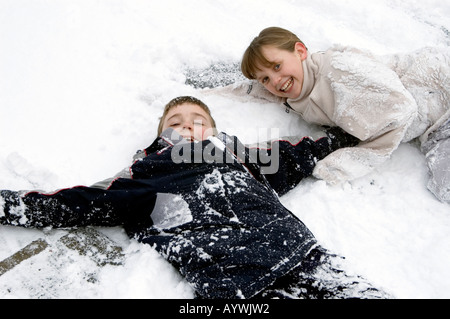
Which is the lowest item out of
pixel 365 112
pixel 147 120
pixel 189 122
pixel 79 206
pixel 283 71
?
pixel 79 206

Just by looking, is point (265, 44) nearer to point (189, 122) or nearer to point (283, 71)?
point (283, 71)

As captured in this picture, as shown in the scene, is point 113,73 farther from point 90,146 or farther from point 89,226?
point 89,226

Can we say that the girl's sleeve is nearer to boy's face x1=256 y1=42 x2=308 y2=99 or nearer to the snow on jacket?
the snow on jacket

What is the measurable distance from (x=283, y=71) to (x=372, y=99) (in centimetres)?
54

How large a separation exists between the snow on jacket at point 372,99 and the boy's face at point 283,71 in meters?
0.05

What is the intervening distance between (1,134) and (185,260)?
4.47ft

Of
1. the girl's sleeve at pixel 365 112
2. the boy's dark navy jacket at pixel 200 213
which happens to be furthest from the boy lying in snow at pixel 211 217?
the girl's sleeve at pixel 365 112

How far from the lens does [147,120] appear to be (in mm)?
2371

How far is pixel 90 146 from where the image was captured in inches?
84.7

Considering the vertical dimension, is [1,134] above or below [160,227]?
above

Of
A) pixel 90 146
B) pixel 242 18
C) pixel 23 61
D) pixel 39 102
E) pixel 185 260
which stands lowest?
pixel 185 260

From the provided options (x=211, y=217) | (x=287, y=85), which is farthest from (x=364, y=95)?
(x=211, y=217)
